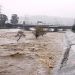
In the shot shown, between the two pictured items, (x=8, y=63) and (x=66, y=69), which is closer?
(x=66, y=69)

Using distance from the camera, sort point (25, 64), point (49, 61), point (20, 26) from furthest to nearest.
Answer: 1. point (20, 26)
2. point (49, 61)
3. point (25, 64)

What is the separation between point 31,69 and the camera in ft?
74.5

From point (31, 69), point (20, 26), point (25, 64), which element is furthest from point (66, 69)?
point (20, 26)

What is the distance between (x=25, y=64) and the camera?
2522 cm

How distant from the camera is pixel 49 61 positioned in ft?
88.1

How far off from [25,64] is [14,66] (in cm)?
145

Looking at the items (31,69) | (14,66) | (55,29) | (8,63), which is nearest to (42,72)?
(31,69)

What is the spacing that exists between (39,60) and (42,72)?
6.08 m

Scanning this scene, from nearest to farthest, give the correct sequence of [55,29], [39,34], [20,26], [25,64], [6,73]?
1. [6,73]
2. [25,64]
3. [39,34]
4. [55,29]
5. [20,26]

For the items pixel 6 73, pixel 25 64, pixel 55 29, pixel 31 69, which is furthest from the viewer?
pixel 55 29

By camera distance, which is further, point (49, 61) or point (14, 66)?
point (49, 61)

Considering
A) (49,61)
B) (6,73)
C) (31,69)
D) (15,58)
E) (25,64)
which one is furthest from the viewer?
(15,58)

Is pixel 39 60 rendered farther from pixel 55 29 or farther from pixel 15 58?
pixel 55 29

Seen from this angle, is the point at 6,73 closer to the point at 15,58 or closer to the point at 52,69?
the point at 52,69
